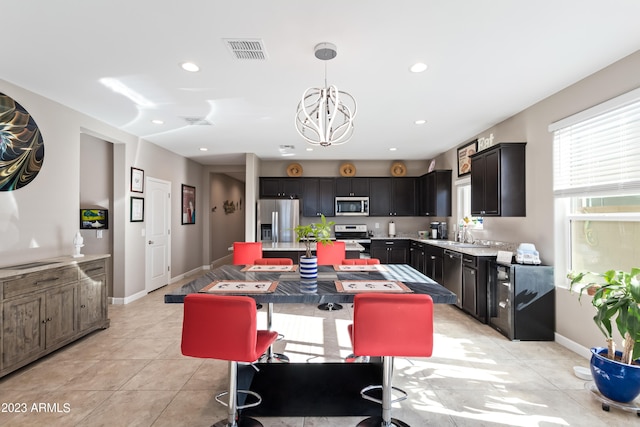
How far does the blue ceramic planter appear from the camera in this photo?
7.52ft

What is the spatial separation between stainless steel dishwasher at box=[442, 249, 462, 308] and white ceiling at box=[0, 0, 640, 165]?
1941mm

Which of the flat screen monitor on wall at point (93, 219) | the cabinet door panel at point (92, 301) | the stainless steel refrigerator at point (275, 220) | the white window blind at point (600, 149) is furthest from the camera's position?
the stainless steel refrigerator at point (275, 220)

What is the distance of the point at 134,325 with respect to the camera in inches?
165

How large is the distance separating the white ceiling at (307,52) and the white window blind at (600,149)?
391mm

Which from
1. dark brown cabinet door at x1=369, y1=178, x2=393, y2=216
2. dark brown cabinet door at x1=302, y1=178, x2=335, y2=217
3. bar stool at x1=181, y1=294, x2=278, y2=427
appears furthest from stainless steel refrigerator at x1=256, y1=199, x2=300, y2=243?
bar stool at x1=181, y1=294, x2=278, y2=427

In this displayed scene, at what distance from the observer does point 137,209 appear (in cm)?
549

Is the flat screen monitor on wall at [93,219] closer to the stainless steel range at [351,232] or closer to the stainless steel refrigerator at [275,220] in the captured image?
the stainless steel refrigerator at [275,220]

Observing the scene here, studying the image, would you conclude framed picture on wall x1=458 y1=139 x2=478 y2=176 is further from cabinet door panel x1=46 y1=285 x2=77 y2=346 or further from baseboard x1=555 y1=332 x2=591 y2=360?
cabinet door panel x1=46 y1=285 x2=77 y2=346

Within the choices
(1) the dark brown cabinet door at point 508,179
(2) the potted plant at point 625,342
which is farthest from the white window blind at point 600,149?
(2) the potted plant at point 625,342

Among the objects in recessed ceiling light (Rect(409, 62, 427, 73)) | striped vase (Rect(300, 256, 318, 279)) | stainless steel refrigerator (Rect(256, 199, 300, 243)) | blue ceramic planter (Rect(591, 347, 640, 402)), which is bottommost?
blue ceramic planter (Rect(591, 347, 640, 402))

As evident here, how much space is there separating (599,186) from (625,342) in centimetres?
Result: 140

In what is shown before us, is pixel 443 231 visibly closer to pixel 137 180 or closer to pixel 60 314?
pixel 137 180

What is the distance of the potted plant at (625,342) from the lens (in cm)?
221

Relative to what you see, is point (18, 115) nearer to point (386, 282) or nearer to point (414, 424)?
point (386, 282)
